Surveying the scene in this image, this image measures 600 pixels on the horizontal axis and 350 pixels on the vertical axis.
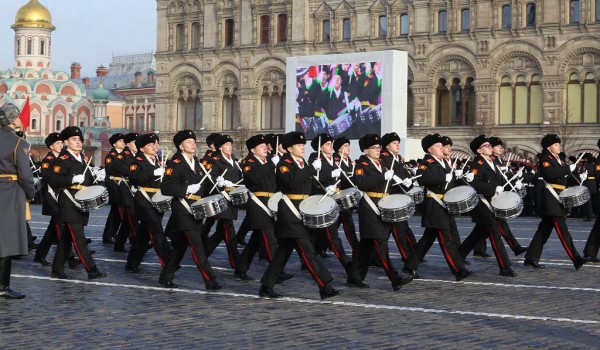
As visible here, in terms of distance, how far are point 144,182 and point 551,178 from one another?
521cm

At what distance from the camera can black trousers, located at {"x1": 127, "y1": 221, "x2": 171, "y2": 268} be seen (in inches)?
543

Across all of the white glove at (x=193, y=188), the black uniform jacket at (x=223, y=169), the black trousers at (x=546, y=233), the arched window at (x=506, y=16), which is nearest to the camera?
the white glove at (x=193, y=188)

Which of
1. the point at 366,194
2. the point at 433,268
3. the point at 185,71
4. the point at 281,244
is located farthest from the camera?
the point at 185,71

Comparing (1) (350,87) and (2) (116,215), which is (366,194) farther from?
(1) (350,87)

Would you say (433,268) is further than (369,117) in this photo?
No

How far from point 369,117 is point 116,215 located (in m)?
21.8

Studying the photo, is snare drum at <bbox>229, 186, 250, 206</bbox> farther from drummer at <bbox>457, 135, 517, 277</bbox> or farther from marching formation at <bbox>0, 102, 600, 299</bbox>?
drummer at <bbox>457, 135, 517, 277</bbox>

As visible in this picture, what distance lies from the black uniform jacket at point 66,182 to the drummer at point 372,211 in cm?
Result: 323

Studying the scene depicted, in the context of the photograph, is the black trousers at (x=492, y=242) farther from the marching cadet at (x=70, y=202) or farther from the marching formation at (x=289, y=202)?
the marching cadet at (x=70, y=202)

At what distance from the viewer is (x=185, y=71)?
6025cm

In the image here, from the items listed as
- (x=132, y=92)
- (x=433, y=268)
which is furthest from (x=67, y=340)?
(x=132, y=92)

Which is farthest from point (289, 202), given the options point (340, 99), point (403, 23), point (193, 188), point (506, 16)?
point (403, 23)

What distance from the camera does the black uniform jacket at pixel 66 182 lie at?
1339 centimetres

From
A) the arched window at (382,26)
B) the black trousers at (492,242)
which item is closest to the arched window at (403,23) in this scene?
the arched window at (382,26)
